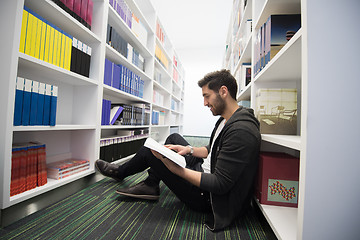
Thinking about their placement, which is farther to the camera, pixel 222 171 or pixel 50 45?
pixel 50 45

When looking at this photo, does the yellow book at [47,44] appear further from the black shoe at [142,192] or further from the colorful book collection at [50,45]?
the black shoe at [142,192]

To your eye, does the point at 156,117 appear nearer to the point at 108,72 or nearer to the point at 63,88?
the point at 108,72

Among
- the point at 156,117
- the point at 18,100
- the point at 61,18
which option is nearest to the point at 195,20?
the point at 156,117

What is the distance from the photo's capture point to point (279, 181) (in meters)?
0.80

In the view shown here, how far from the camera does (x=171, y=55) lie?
11.6 ft

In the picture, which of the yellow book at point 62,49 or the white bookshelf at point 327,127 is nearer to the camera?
the white bookshelf at point 327,127

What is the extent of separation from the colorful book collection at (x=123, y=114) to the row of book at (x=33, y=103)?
1.68ft

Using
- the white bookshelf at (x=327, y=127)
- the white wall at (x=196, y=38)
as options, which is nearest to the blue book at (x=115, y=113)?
the white bookshelf at (x=327, y=127)

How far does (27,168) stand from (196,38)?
534cm

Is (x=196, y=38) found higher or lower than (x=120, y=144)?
higher

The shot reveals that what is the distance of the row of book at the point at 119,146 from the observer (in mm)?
1481

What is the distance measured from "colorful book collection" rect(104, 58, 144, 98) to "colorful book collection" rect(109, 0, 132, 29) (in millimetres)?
515

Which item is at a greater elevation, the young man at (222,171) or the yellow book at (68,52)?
the yellow book at (68,52)

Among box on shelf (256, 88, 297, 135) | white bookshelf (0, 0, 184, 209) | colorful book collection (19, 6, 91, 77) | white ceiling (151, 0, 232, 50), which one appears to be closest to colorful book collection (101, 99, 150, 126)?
white bookshelf (0, 0, 184, 209)
